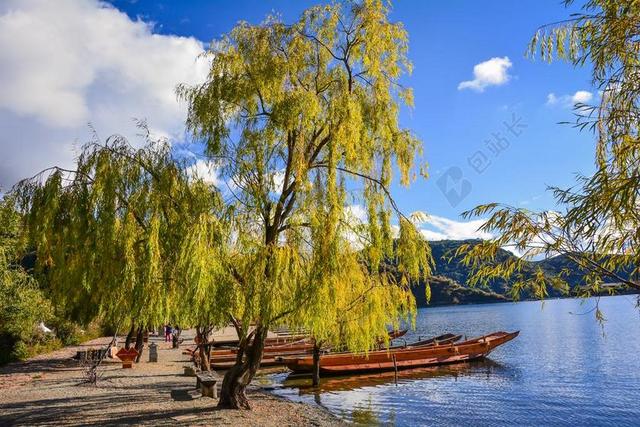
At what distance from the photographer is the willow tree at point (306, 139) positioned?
10.8m

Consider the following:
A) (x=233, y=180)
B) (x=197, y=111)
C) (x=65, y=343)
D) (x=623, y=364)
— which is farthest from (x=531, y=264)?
(x=65, y=343)

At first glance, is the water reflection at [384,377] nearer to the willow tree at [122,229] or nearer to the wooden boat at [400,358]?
the wooden boat at [400,358]

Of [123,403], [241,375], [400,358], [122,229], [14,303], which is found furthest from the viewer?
[400,358]

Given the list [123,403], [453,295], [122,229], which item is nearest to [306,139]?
[122,229]

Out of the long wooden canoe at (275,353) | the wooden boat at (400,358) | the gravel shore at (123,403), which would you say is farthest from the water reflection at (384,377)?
the gravel shore at (123,403)

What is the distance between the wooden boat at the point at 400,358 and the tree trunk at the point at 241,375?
11.5 metres

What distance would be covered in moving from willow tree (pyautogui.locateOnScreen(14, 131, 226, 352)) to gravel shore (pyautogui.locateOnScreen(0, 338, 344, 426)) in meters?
3.00

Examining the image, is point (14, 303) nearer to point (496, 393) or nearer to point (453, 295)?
point (496, 393)

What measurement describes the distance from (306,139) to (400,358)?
1975cm

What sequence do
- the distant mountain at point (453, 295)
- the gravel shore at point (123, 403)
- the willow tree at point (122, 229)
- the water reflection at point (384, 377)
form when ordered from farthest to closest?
the distant mountain at point (453, 295), the water reflection at point (384, 377), the gravel shore at point (123, 403), the willow tree at point (122, 229)

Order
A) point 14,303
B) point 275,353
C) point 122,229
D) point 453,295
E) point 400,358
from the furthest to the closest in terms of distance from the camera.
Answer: point 453,295 < point 275,353 < point 400,358 < point 14,303 < point 122,229

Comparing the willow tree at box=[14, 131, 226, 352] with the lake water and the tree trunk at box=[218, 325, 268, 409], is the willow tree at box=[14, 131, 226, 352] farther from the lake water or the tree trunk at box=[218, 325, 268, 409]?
the lake water

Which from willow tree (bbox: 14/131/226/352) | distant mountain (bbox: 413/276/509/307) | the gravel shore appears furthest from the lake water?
distant mountain (bbox: 413/276/509/307)

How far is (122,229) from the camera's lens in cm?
1035
